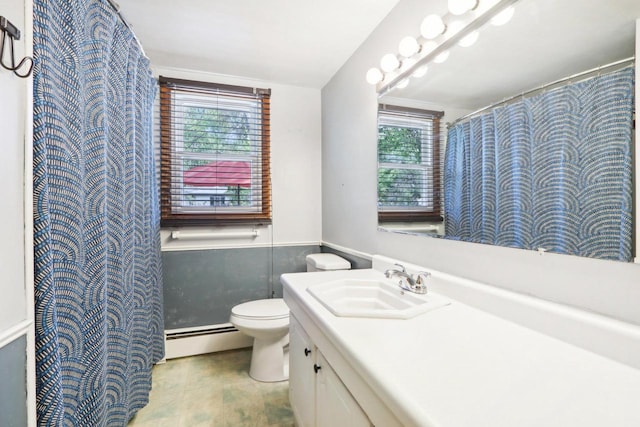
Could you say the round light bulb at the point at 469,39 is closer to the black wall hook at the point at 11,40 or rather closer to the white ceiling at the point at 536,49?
the white ceiling at the point at 536,49

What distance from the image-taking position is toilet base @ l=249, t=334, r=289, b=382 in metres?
1.95

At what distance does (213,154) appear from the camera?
233 cm

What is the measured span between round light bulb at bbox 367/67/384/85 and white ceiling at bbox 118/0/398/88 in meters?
0.29

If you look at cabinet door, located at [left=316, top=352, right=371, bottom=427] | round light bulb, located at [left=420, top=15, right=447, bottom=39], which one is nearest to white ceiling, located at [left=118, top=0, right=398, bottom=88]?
round light bulb, located at [left=420, top=15, right=447, bottom=39]

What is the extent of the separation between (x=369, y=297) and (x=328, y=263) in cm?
67

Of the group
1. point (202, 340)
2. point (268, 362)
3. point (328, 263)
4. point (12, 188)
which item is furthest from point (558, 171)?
point (202, 340)

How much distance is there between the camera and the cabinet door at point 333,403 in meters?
0.80

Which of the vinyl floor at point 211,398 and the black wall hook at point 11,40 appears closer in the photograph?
the black wall hook at point 11,40

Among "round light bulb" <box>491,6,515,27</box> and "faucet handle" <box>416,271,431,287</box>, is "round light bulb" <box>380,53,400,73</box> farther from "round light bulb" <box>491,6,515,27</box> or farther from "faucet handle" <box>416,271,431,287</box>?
"faucet handle" <box>416,271,431,287</box>

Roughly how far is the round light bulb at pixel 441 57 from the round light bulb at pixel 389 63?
23cm

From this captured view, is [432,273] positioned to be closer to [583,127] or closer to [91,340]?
[583,127]

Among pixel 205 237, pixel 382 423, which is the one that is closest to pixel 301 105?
pixel 205 237

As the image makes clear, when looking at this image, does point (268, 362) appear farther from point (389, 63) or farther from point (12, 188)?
point (389, 63)

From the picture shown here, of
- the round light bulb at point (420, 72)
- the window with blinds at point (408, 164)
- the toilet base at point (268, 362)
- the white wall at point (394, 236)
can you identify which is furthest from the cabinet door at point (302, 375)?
the round light bulb at point (420, 72)
